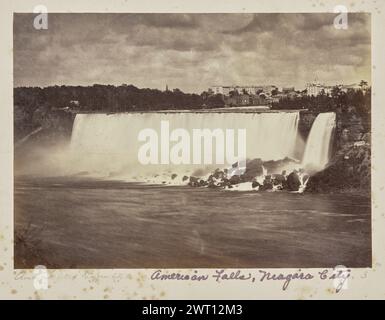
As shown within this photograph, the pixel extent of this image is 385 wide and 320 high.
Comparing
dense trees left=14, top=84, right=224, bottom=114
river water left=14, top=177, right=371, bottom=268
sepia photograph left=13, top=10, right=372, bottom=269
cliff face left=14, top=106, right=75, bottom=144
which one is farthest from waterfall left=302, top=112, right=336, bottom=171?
cliff face left=14, top=106, right=75, bottom=144

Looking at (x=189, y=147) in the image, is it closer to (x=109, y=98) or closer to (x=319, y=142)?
(x=109, y=98)

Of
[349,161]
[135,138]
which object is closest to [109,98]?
[135,138]

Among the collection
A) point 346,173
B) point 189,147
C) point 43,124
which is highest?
point 43,124

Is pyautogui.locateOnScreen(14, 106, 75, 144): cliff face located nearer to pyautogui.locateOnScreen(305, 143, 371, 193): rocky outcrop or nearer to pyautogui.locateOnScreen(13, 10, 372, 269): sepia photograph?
pyautogui.locateOnScreen(13, 10, 372, 269): sepia photograph

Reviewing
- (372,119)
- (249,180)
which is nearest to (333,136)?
(372,119)
